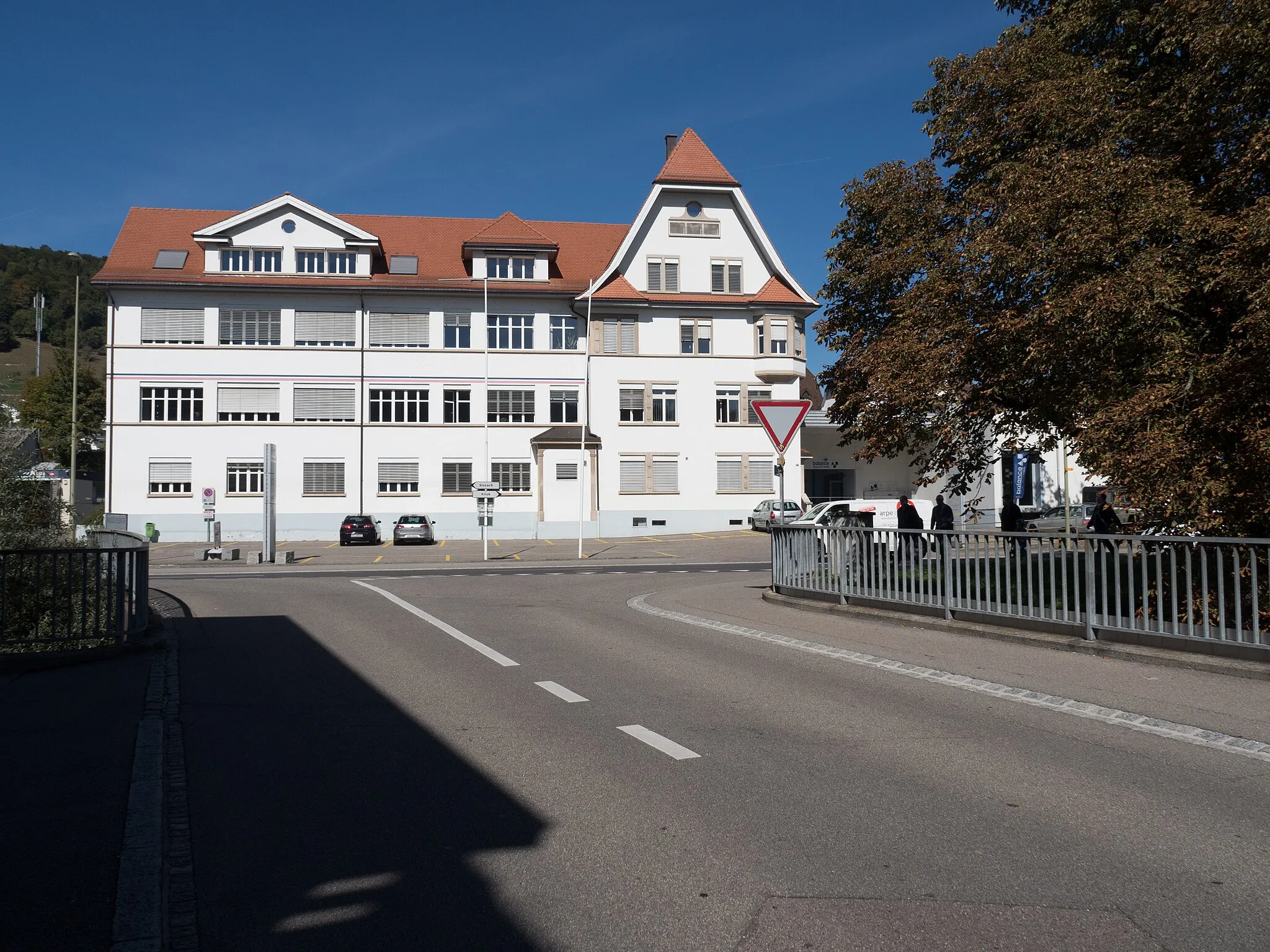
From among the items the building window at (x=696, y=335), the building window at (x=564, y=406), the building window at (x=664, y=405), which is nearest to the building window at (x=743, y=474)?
the building window at (x=664, y=405)

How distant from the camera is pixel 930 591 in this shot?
532 inches

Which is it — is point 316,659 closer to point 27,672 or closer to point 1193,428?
point 27,672

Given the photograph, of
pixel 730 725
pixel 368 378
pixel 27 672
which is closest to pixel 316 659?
pixel 27 672

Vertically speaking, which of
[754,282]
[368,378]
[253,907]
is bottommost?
[253,907]

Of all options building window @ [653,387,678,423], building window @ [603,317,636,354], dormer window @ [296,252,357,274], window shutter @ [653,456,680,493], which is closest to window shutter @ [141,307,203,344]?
dormer window @ [296,252,357,274]

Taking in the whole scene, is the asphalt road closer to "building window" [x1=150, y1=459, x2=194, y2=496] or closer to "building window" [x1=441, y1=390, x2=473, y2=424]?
"building window" [x1=441, y1=390, x2=473, y2=424]

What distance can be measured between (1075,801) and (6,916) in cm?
476

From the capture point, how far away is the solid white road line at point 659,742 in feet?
21.8

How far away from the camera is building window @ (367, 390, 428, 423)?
49.6 metres

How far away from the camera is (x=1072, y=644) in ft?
36.2

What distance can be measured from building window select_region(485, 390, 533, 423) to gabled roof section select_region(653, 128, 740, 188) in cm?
1151

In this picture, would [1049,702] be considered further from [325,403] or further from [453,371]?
[325,403]

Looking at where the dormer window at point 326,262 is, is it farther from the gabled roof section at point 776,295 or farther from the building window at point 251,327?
the gabled roof section at point 776,295

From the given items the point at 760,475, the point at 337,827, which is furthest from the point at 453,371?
the point at 337,827
